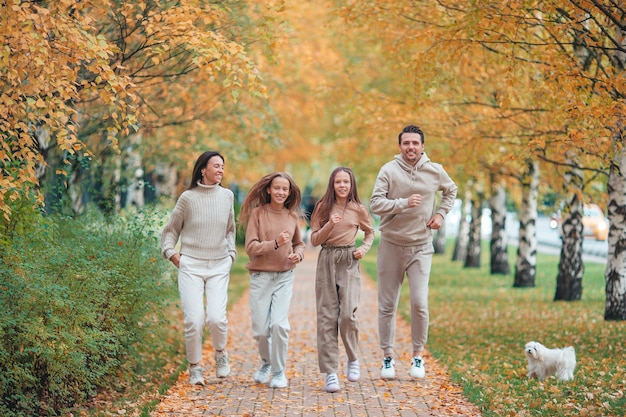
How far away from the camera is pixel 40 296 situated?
651 centimetres

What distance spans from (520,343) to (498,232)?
1352 cm

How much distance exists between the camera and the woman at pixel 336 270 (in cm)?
816

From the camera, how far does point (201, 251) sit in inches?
330

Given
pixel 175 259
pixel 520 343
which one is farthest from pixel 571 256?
pixel 175 259

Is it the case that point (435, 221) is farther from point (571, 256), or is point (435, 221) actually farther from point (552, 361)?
point (571, 256)

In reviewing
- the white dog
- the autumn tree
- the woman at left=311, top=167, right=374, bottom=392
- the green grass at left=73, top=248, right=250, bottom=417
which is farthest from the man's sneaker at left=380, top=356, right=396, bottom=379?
the autumn tree

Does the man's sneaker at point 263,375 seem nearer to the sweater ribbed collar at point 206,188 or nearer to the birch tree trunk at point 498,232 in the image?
the sweater ribbed collar at point 206,188

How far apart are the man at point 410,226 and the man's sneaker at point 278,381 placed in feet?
3.23

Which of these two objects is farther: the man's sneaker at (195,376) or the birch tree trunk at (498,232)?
the birch tree trunk at (498,232)

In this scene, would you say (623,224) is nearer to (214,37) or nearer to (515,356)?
(515,356)

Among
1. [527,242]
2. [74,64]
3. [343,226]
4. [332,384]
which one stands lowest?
[332,384]

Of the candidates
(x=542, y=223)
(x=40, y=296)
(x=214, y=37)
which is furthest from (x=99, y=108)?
(x=542, y=223)

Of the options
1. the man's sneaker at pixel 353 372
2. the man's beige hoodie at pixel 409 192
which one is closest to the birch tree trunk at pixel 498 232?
the man's beige hoodie at pixel 409 192

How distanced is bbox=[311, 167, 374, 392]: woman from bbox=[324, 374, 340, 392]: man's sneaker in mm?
22
